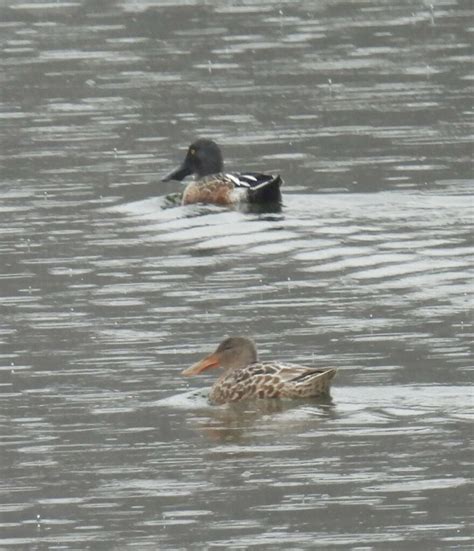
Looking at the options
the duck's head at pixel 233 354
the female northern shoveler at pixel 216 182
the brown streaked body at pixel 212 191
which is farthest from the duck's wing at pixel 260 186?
the duck's head at pixel 233 354

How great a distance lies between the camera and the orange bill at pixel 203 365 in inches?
529

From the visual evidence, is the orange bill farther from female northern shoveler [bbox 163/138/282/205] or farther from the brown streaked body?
the brown streaked body

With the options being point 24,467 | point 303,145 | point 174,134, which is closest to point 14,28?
point 174,134

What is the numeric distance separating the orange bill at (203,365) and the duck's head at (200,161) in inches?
332

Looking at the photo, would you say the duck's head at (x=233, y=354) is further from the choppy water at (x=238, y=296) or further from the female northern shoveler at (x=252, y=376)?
the choppy water at (x=238, y=296)

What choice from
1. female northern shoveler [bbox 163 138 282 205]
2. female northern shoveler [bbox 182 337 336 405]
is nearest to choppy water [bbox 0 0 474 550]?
female northern shoveler [bbox 182 337 336 405]

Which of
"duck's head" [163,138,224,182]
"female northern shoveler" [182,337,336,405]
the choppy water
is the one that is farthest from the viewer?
"duck's head" [163,138,224,182]

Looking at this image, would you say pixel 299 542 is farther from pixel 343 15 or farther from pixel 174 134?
pixel 343 15

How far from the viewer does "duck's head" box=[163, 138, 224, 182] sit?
71.9ft

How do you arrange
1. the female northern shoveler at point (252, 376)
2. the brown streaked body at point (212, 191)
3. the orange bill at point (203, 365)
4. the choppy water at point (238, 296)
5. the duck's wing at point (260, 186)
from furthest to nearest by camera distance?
the brown streaked body at point (212, 191)
the duck's wing at point (260, 186)
the orange bill at point (203, 365)
the female northern shoveler at point (252, 376)
the choppy water at point (238, 296)

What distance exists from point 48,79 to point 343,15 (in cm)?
678

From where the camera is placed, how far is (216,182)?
2095 cm

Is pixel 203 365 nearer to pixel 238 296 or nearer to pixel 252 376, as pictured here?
pixel 252 376

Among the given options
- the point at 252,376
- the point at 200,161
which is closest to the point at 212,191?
the point at 200,161
